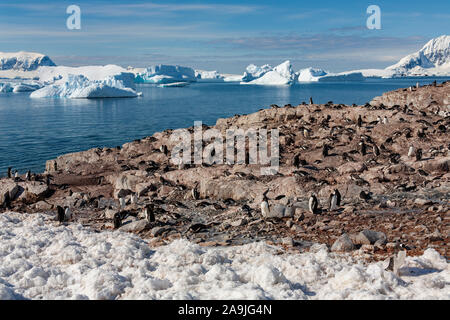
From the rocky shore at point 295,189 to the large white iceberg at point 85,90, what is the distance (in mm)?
69707

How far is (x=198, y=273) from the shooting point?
7.70m

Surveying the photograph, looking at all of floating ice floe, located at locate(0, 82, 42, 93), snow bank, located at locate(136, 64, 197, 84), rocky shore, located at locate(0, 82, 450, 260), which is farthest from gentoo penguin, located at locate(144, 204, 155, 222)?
snow bank, located at locate(136, 64, 197, 84)

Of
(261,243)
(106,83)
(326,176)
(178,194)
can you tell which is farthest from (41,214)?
(106,83)

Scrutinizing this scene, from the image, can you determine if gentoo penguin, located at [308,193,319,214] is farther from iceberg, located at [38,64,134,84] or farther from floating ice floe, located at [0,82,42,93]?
floating ice floe, located at [0,82,42,93]

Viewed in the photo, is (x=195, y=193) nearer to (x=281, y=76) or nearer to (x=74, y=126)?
(x=74, y=126)

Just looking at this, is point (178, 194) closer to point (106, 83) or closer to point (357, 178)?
point (357, 178)

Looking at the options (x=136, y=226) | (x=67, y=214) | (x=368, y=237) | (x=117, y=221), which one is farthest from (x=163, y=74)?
(x=368, y=237)

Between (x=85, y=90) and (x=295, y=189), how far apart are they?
82859 millimetres

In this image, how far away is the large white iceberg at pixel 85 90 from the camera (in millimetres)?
88875

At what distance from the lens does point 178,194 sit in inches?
583

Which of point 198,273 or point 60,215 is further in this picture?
point 60,215

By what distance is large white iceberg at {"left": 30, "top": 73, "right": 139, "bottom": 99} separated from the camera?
292 ft

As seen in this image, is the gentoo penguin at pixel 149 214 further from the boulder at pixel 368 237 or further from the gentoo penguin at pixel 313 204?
the boulder at pixel 368 237

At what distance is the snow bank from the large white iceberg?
181 ft
